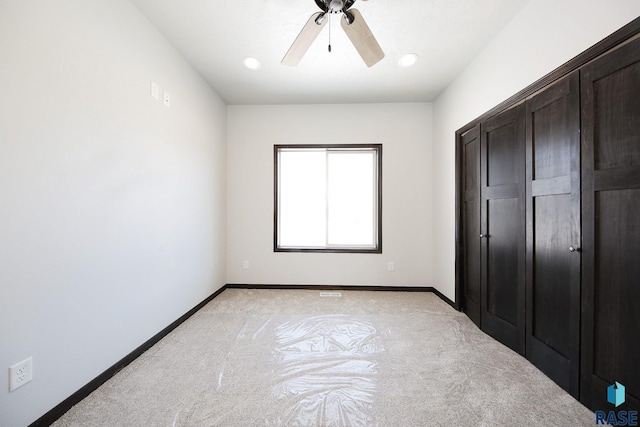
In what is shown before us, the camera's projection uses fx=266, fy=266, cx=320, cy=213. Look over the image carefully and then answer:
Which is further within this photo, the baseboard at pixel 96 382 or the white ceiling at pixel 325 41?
the white ceiling at pixel 325 41

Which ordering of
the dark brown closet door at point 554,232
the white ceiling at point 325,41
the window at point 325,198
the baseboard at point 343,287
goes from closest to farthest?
1. the dark brown closet door at point 554,232
2. the white ceiling at point 325,41
3. the baseboard at point 343,287
4. the window at point 325,198

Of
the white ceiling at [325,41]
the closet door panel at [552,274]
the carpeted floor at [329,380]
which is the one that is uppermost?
the white ceiling at [325,41]

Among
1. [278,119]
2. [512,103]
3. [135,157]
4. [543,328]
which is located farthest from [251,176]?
[543,328]

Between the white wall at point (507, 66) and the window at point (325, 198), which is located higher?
the white wall at point (507, 66)

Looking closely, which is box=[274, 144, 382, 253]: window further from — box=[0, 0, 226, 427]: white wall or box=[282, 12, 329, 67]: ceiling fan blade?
box=[282, 12, 329, 67]: ceiling fan blade

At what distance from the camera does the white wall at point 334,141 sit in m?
3.82

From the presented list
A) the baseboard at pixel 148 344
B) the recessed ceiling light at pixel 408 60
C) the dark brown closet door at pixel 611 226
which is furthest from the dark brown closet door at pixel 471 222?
the dark brown closet door at pixel 611 226

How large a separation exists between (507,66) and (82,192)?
127 inches

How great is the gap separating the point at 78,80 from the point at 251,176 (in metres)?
2.40

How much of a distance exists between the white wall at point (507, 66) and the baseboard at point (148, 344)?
1.79 feet

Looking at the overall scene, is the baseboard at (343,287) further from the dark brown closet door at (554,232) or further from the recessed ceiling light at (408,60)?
the recessed ceiling light at (408,60)

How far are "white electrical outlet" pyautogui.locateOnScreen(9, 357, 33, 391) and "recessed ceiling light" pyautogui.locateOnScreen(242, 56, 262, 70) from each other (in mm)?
2783

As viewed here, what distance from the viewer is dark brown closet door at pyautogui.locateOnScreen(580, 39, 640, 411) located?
4.23 ft

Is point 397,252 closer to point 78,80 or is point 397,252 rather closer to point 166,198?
point 166,198
